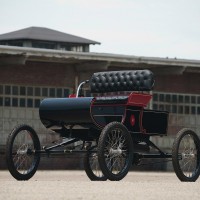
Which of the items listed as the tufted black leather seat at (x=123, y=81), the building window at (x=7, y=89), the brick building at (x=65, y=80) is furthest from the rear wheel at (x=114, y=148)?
the building window at (x=7, y=89)

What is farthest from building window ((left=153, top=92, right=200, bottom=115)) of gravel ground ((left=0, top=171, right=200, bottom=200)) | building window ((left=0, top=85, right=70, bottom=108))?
gravel ground ((left=0, top=171, right=200, bottom=200))

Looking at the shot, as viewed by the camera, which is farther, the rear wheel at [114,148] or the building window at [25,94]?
the building window at [25,94]

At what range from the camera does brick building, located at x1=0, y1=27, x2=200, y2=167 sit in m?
26.1

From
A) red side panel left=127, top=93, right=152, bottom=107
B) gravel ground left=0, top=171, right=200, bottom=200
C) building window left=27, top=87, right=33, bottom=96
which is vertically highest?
red side panel left=127, top=93, right=152, bottom=107

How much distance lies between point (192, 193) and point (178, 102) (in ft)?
61.0

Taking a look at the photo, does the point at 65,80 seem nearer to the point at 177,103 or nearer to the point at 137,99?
the point at 177,103

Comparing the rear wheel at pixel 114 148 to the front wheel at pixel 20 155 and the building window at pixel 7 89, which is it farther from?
the building window at pixel 7 89

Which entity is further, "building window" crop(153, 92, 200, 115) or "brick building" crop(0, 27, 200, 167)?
"building window" crop(153, 92, 200, 115)

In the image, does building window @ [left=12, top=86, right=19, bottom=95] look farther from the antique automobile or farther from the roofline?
the antique automobile

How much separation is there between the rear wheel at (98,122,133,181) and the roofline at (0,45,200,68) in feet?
36.7

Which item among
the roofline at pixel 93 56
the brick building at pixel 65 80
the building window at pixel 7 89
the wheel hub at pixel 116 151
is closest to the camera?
the wheel hub at pixel 116 151

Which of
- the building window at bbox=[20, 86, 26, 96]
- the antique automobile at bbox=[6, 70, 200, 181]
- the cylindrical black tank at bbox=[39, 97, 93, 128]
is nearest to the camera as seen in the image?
the antique automobile at bbox=[6, 70, 200, 181]

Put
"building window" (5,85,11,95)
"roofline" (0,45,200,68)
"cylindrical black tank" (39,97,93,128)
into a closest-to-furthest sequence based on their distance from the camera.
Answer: "cylindrical black tank" (39,97,93,128)
"roofline" (0,45,200,68)
"building window" (5,85,11,95)

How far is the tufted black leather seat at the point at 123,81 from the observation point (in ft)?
48.3
